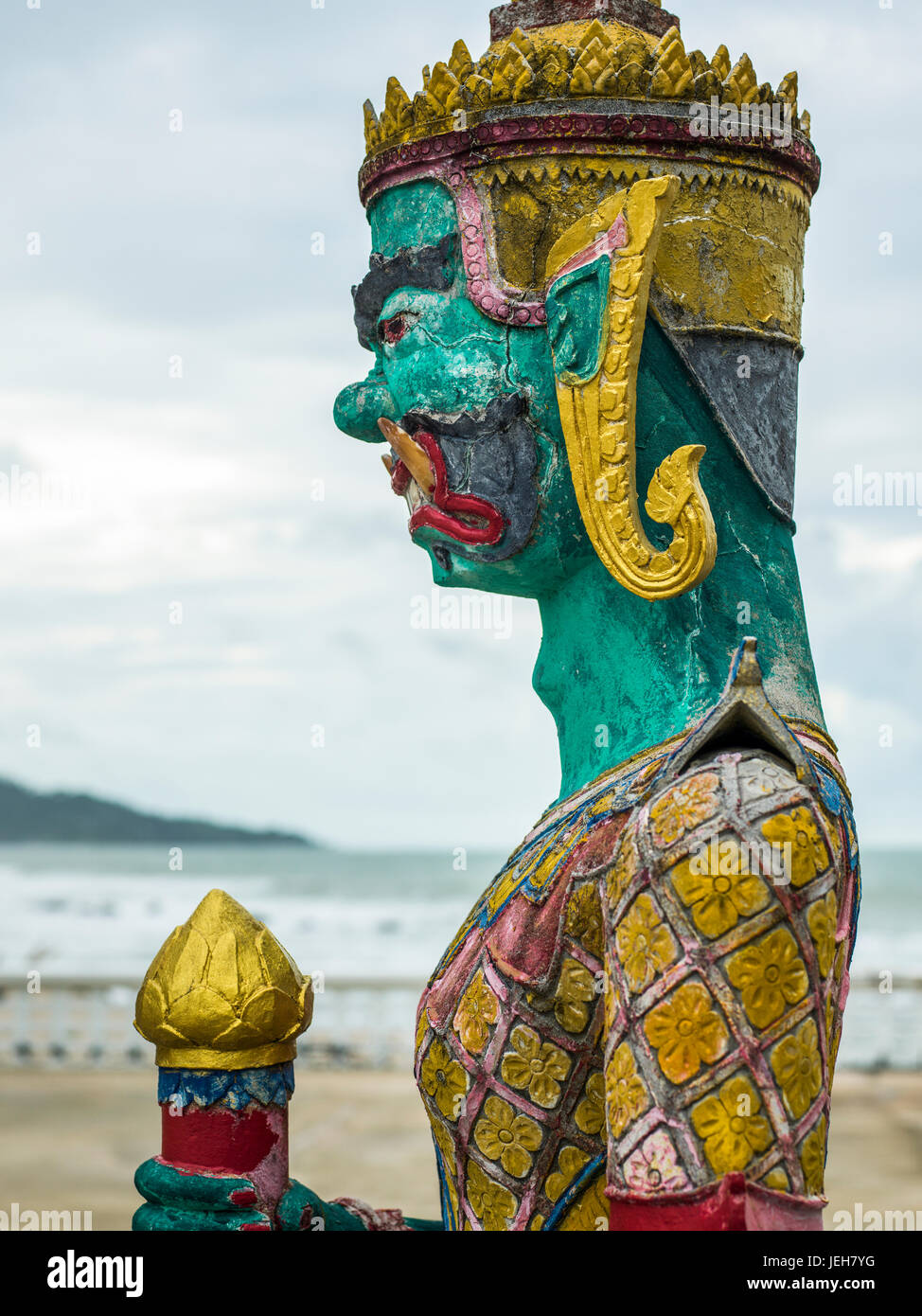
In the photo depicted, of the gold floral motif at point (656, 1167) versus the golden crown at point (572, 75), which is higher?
the golden crown at point (572, 75)

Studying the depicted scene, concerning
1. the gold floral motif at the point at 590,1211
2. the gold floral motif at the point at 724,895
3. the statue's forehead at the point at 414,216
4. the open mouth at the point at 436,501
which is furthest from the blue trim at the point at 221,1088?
the statue's forehead at the point at 414,216

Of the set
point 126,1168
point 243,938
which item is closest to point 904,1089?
point 126,1168

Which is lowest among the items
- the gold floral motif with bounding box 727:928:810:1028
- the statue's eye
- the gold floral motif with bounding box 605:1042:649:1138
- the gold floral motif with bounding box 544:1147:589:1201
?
the gold floral motif with bounding box 544:1147:589:1201

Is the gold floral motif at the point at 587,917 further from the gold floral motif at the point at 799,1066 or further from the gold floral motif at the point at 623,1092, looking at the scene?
the gold floral motif at the point at 799,1066

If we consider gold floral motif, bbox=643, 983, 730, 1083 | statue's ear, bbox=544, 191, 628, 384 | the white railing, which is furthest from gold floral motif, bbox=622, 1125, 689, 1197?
the white railing

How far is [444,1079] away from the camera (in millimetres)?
3324

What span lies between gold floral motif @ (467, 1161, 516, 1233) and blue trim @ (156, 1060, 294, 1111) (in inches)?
21.5

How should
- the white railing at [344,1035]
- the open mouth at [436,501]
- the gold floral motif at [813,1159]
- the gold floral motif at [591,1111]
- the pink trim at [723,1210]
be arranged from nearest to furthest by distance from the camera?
the pink trim at [723,1210] < the gold floral motif at [813,1159] < the gold floral motif at [591,1111] < the open mouth at [436,501] < the white railing at [344,1035]

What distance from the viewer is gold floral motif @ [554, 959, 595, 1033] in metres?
3.10

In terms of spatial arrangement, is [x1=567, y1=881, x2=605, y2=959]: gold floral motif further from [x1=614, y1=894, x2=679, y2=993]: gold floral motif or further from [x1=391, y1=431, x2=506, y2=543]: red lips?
[x1=391, y1=431, x2=506, y2=543]: red lips

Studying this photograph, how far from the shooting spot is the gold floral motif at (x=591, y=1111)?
10.4 ft

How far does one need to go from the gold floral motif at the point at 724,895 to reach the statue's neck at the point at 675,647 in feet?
1.78
